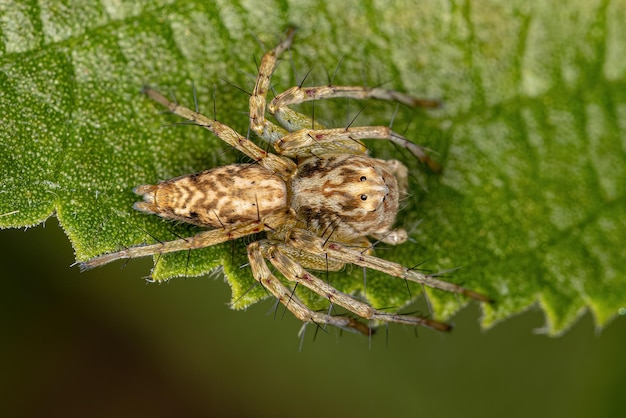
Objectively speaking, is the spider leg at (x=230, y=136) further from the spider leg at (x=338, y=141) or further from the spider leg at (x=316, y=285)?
the spider leg at (x=316, y=285)

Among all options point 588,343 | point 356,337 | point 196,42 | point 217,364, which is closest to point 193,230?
point 196,42

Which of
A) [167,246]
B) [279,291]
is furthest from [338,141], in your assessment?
[167,246]

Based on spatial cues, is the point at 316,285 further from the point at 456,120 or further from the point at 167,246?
Answer: the point at 456,120

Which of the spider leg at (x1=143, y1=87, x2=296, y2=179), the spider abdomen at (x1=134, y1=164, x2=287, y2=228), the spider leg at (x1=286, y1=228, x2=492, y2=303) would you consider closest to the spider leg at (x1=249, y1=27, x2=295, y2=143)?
the spider leg at (x1=143, y1=87, x2=296, y2=179)

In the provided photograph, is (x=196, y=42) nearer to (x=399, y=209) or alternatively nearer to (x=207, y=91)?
(x=207, y=91)

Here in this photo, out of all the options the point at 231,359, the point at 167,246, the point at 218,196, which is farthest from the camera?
the point at 231,359

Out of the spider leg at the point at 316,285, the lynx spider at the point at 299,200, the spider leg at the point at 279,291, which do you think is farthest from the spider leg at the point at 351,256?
the spider leg at the point at 279,291
